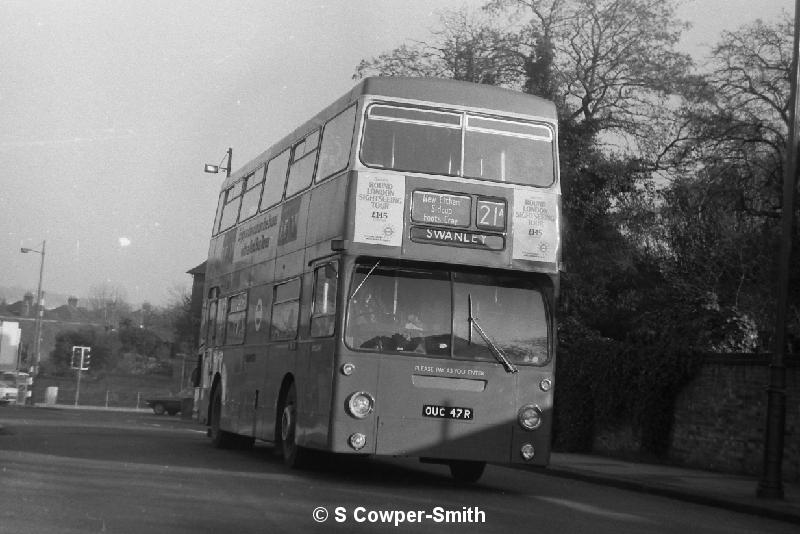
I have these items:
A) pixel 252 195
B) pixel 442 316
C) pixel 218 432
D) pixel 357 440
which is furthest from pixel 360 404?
pixel 218 432

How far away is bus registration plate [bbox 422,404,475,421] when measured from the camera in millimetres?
14359

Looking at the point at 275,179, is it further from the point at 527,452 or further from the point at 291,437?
the point at 527,452

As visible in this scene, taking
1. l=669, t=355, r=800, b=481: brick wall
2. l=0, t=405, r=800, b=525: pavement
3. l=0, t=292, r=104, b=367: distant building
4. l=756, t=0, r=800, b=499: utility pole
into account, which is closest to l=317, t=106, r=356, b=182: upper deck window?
l=756, t=0, r=800, b=499: utility pole

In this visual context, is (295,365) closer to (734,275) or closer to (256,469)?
(256,469)

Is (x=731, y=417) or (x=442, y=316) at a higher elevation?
(x=442, y=316)

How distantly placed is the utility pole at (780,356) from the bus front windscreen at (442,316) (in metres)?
3.91

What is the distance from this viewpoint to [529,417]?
14594 millimetres

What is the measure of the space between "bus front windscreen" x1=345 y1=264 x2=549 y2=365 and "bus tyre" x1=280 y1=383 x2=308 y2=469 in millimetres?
2307

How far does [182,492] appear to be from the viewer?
1213 cm

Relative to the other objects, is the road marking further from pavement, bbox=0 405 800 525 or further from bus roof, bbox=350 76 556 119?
bus roof, bbox=350 76 556 119

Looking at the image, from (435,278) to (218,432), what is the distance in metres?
8.50

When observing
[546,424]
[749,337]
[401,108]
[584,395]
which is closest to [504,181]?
[401,108]

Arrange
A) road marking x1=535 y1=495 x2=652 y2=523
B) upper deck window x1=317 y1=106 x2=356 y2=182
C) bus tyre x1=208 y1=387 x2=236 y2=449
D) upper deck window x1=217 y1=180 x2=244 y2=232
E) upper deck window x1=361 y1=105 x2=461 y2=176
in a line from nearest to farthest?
road marking x1=535 y1=495 x2=652 y2=523 → upper deck window x1=361 y1=105 x2=461 y2=176 → upper deck window x1=317 y1=106 x2=356 y2=182 → bus tyre x1=208 y1=387 x2=236 y2=449 → upper deck window x1=217 y1=180 x2=244 y2=232

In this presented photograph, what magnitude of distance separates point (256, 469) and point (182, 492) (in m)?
4.10
